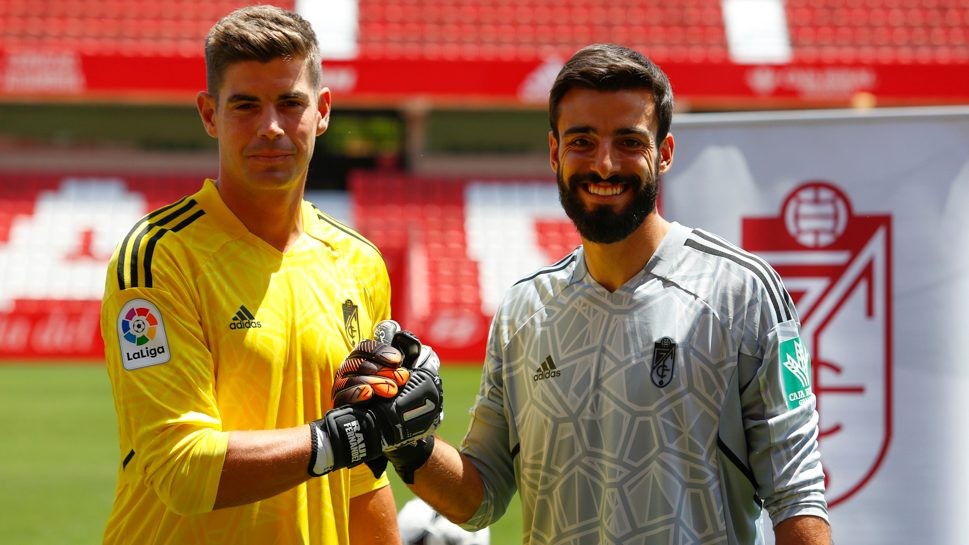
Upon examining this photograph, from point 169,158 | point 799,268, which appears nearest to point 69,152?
point 169,158

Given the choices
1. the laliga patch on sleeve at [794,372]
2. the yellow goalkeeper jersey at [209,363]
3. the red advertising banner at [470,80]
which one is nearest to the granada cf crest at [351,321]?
the yellow goalkeeper jersey at [209,363]

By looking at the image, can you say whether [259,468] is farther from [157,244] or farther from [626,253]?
[626,253]

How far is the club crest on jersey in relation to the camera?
8.76 feet

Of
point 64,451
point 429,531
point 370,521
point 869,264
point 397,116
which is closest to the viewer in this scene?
point 370,521

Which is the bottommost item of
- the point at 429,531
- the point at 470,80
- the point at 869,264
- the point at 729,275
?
the point at 429,531

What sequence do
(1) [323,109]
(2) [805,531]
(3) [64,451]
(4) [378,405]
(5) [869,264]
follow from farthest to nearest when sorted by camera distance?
(3) [64,451] < (5) [869,264] < (1) [323,109] < (4) [378,405] < (2) [805,531]

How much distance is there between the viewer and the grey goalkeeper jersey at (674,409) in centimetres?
261

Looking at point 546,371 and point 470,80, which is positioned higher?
point 470,80

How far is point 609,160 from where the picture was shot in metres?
2.66

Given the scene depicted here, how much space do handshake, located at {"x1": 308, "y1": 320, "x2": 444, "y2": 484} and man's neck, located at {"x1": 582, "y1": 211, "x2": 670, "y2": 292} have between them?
1.48ft

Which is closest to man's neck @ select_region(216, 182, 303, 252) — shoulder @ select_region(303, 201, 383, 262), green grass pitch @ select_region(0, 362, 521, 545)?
shoulder @ select_region(303, 201, 383, 262)

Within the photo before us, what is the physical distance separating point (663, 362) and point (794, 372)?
28cm

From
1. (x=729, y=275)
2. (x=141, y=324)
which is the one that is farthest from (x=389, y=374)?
(x=729, y=275)

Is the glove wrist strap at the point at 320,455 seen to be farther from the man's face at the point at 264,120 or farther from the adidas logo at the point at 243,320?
the man's face at the point at 264,120
